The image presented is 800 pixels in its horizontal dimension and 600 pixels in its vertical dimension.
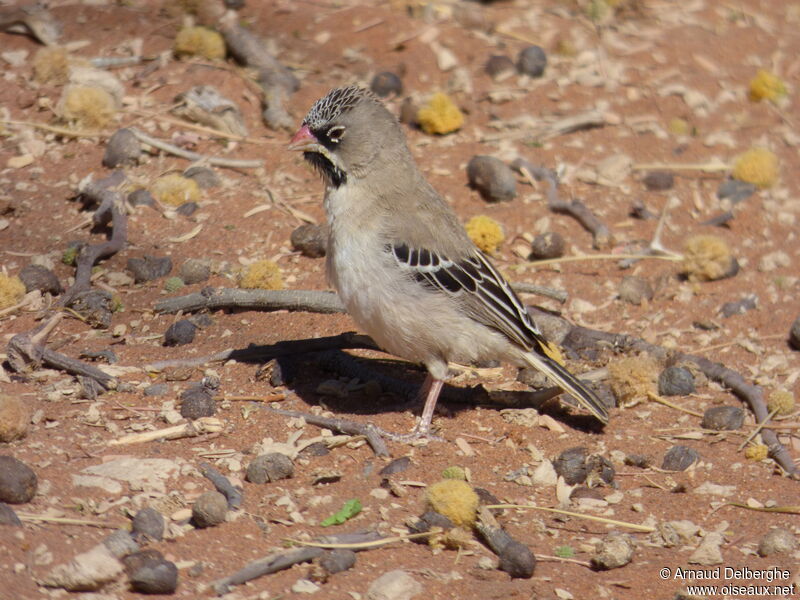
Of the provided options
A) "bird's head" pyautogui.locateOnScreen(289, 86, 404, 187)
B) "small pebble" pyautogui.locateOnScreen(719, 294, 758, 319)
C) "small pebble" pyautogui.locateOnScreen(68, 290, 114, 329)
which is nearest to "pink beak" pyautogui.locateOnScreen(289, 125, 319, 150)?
"bird's head" pyautogui.locateOnScreen(289, 86, 404, 187)

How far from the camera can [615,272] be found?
7.11 meters

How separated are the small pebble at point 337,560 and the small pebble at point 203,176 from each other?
3554mm

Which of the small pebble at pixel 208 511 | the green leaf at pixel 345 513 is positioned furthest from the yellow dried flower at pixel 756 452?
the small pebble at pixel 208 511

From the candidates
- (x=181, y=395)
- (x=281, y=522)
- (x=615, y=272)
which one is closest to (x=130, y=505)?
(x=281, y=522)

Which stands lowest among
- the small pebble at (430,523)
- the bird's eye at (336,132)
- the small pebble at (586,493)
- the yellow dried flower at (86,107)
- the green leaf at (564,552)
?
the small pebble at (586,493)

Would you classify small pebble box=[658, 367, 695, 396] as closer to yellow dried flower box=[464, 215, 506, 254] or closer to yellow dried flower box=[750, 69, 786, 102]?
yellow dried flower box=[464, 215, 506, 254]

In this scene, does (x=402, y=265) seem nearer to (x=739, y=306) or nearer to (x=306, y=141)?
(x=306, y=141)

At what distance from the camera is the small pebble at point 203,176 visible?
7117 millimetres

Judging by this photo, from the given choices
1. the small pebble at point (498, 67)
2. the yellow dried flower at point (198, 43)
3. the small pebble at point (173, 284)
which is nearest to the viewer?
the small pebble at point (173, 284)

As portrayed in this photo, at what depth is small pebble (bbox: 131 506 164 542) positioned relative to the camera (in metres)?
4.18

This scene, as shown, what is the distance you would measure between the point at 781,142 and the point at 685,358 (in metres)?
3.19

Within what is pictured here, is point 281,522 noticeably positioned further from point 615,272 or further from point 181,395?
point 615,272

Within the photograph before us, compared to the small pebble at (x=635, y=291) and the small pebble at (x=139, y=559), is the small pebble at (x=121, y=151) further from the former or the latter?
the small pebble at (x=139, y=559)

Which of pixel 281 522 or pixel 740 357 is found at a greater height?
pixel 281 522
